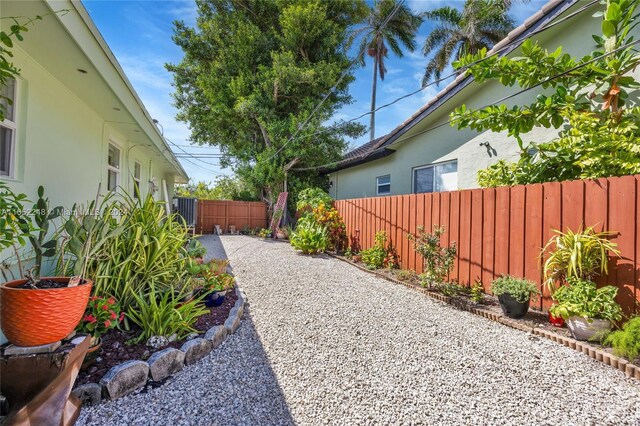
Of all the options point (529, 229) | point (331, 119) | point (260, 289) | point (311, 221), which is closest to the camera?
point (529, 229)

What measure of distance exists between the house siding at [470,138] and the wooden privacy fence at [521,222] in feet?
6.30

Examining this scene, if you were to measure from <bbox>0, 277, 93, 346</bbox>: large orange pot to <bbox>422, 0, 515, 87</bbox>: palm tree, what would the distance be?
18062mm

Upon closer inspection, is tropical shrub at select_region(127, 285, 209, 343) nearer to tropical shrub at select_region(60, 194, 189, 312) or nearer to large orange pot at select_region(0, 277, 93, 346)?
tropical shrub at select_region(60, 194, 189, 312)

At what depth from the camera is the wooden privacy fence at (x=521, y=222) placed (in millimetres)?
3201

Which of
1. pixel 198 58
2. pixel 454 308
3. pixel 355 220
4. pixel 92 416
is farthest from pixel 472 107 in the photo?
pixel 198 58

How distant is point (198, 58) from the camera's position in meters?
14.5

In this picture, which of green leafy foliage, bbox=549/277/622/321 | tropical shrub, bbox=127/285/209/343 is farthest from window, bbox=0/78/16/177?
green leafy foliage, bbox=549/277/622/321

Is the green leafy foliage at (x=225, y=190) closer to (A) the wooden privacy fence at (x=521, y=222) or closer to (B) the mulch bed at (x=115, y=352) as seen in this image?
(A) the wooden privacy fence at (x=521, y=222)

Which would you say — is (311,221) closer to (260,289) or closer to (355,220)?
(355,220)

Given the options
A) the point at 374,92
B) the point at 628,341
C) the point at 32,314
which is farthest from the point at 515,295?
the point at 374,92

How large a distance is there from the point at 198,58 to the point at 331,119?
7058mm

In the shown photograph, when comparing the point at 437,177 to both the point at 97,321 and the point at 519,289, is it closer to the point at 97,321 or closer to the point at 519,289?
the point at 519,289

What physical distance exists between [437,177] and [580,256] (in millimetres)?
5008

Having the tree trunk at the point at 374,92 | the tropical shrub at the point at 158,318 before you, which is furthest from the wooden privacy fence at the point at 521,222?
the tree trunk at the point at 374,92
